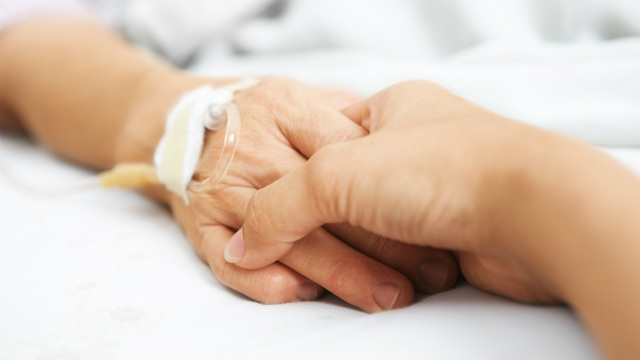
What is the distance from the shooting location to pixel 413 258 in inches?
21.3

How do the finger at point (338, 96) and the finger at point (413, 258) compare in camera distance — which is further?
the finger at point (338, 96)

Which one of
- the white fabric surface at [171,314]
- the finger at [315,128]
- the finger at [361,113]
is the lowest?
the white fabric surface at [171,314]

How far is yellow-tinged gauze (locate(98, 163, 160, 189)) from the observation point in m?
0.76

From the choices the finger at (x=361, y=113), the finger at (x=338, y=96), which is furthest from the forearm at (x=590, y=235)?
the finger at (x=338, y=96)

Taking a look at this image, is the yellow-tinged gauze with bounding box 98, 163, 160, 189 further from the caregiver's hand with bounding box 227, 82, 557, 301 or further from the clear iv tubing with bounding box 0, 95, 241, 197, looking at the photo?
the caregiver's hand with bounding box 227, 82, 557, 301

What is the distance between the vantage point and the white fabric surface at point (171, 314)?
423 millimetres

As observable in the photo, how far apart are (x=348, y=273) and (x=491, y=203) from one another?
19cm

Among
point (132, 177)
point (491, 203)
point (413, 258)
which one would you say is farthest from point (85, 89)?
point (491, 203)

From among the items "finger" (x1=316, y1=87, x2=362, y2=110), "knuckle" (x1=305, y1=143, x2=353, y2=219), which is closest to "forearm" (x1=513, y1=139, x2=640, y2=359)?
"knuckle" (x1=305, y1=143, x2=353, y2=219)

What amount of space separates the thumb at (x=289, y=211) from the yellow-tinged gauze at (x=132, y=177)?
0.24m

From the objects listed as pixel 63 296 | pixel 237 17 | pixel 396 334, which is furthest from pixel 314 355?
pixel 237 17

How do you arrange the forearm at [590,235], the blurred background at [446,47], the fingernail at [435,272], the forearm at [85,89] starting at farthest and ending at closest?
the forearm at [85,89], the blurred background at [446,47], the fingernail at [435,272], the forearm at [590,235]

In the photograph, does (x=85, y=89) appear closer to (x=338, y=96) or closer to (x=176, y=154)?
(x=176, y=154)

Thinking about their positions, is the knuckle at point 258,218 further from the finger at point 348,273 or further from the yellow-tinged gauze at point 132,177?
the yellow-tinged gauze at point 132,177
